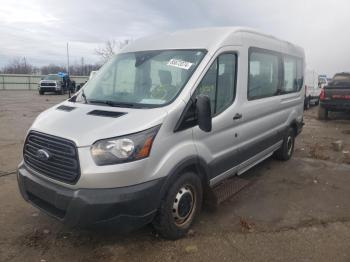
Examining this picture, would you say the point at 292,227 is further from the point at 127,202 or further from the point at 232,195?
the point at 127,202

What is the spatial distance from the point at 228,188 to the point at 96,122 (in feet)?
7.99

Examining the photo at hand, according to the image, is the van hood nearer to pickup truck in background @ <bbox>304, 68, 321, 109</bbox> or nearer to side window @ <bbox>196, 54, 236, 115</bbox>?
side window @ <bbox>196, 54, 236, 115</bbox>

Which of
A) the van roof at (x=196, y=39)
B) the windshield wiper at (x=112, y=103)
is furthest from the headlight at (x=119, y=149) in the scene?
the van roof at (x=196, y=39)

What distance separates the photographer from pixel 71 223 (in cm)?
326

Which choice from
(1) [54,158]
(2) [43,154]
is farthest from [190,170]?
(2) [43,154]

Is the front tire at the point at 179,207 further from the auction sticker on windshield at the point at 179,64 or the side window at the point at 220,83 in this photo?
the auction sticker on windshield at the point at 179,64

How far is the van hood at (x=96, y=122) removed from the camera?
329cm

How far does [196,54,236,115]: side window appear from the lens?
162 inches

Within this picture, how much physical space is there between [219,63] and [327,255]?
2.46 meters

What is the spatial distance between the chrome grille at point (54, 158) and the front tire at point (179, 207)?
0.98 metres

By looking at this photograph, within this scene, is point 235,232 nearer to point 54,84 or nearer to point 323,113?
point 323,113

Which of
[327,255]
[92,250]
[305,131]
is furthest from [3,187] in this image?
[305,131]

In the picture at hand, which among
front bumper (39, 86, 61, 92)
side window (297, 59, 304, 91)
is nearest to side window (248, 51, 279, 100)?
side window (297, 59, 304, 91)

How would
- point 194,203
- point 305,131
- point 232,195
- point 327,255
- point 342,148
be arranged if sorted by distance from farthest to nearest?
point 305,131, point 342,148, point 232,195, point 194,203, point 327,255
